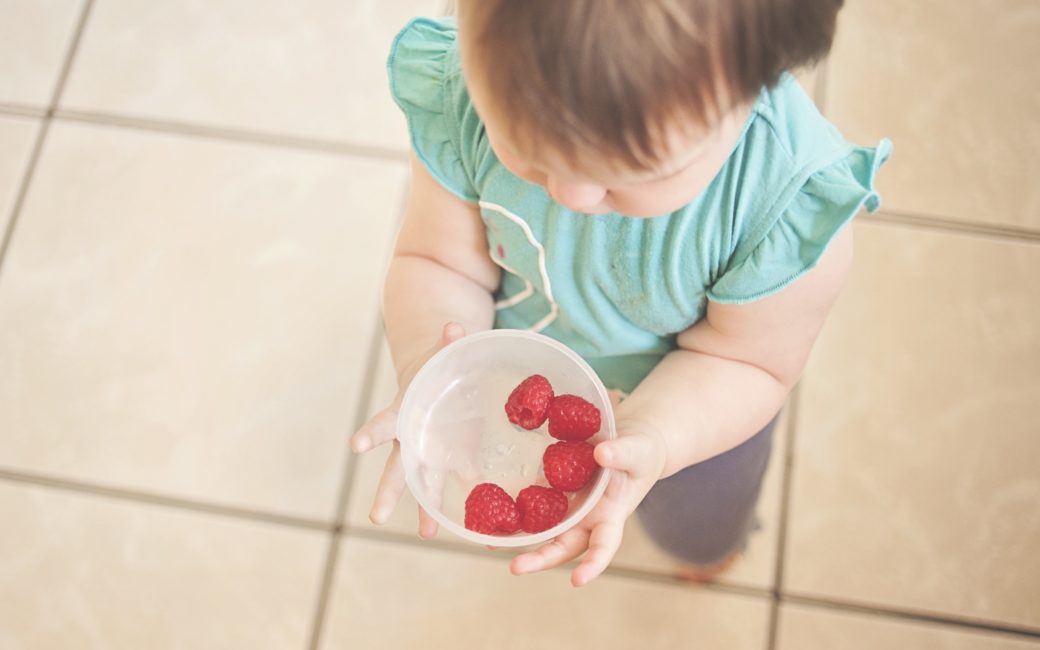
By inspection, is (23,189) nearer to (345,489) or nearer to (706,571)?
(345,489)

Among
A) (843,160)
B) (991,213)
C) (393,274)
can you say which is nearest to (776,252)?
(843,160)

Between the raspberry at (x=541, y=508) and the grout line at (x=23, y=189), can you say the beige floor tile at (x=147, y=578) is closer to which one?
the grout line at (x=23, y=189)

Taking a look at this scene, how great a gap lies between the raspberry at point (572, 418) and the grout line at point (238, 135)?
1.99 ft

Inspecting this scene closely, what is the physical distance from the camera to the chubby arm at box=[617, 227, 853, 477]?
0.60 meters

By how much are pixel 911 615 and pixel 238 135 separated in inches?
36.9

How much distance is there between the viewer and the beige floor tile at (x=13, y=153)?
1.14 metres

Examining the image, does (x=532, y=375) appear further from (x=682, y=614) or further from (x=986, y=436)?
(x=986, y=436)

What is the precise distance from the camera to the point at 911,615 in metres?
0.93

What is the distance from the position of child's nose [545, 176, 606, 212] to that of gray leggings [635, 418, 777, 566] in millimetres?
332

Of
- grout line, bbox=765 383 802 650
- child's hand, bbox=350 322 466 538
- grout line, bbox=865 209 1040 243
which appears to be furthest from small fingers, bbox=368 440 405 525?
grout line, bbox=865 209 1040 243

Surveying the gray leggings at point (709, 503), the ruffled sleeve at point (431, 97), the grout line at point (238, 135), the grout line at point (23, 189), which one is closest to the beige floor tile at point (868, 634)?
the gray leggings at point (709, 503)

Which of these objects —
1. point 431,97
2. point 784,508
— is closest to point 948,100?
point 784,508

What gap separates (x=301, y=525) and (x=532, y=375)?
1.54 feet

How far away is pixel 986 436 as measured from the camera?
3.22 feet
